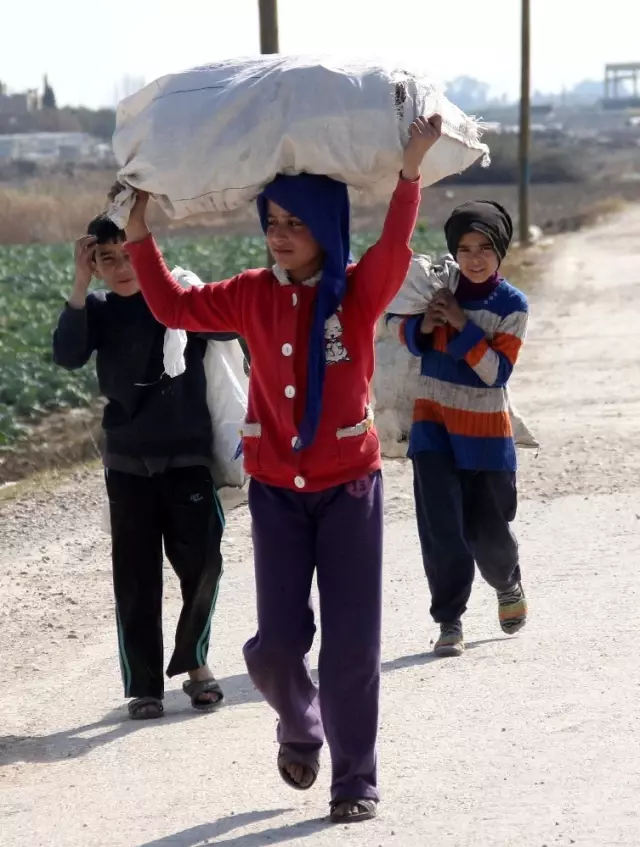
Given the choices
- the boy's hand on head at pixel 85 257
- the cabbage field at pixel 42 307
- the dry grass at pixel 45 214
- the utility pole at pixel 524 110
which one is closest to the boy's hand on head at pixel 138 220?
the boy's hand on head at pixel 85 257

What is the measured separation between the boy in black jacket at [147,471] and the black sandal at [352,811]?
5.29ft

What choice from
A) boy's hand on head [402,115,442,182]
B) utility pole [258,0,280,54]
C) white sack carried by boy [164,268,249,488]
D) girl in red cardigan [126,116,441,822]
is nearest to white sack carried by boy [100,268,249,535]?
white sack carried by boy [164,268,249,488]

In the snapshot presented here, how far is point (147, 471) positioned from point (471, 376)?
1348mm

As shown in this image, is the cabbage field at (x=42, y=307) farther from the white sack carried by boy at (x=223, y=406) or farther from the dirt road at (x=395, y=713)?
the white sack carried by boy at (x=223, y=406)

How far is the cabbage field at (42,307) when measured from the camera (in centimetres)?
1580

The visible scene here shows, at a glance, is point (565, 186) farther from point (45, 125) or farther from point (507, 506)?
point (507, 506)

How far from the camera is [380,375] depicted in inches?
276

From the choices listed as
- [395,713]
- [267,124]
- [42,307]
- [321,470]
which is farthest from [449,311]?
[42,307]

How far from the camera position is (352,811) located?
4797 mm

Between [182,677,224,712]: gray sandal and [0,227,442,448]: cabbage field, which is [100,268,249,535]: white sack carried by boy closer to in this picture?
[182,677,224,712]: gray sandal

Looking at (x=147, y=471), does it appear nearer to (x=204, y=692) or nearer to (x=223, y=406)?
(x=223, y=406)

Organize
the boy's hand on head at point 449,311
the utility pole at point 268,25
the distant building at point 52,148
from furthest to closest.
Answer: the distant building at point 52,148
the utility pole at point 268,25
the boy's hand on head at point 449,311

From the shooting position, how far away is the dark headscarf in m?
6.48

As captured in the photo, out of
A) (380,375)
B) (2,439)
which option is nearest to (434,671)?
(380,375)
